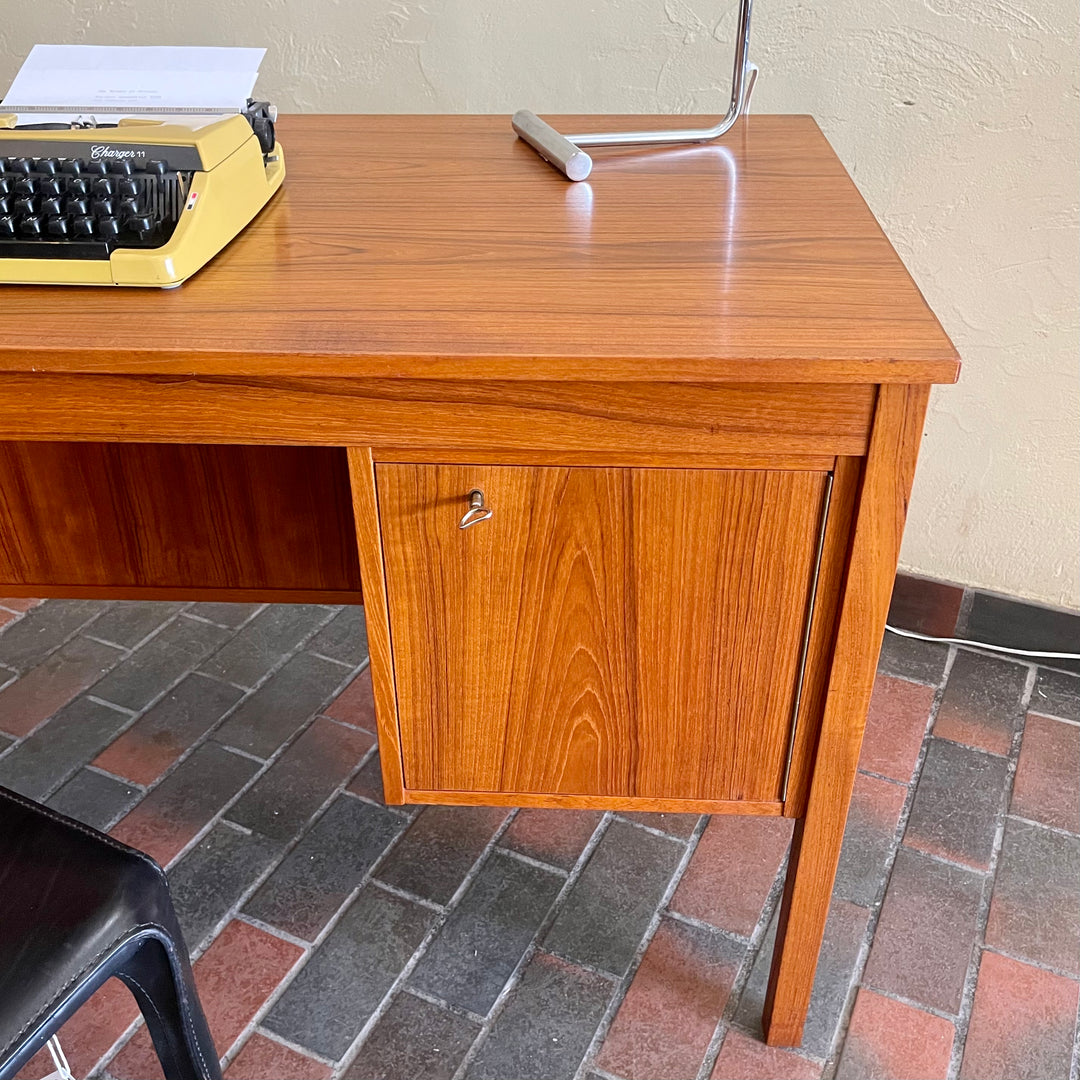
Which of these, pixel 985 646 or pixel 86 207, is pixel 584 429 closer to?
pixel 86 207

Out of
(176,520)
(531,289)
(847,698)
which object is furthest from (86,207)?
(847,698)

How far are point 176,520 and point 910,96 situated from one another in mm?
1172

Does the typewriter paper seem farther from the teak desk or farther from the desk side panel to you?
the desk side panel

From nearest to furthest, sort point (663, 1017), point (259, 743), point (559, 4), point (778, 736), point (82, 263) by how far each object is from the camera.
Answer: point (82, 263) → point (778, 736) → point (663, 1017) → point (559, 4) → point (259, 743)

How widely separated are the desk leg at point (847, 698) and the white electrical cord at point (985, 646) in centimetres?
75

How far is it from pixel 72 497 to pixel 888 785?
125 centimetres

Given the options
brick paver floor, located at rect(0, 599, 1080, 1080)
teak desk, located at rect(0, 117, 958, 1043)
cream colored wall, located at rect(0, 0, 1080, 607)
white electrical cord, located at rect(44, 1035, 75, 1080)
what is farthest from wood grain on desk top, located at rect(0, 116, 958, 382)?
brick paver floor, located at rect(0, 599, 1080, 1080)

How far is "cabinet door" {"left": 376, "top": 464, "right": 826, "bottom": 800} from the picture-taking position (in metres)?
0.91

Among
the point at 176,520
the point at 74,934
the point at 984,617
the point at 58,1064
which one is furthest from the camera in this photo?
the point at 984,617

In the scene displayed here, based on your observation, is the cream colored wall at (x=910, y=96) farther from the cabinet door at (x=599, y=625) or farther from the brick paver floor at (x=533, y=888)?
the cabinet door at (x=599, y=625)

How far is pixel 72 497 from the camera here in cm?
143

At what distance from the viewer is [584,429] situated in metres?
0.87

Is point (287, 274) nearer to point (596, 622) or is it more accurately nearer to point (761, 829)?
point (596, 622)

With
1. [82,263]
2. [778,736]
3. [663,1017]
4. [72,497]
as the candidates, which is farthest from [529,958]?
[82,263]
